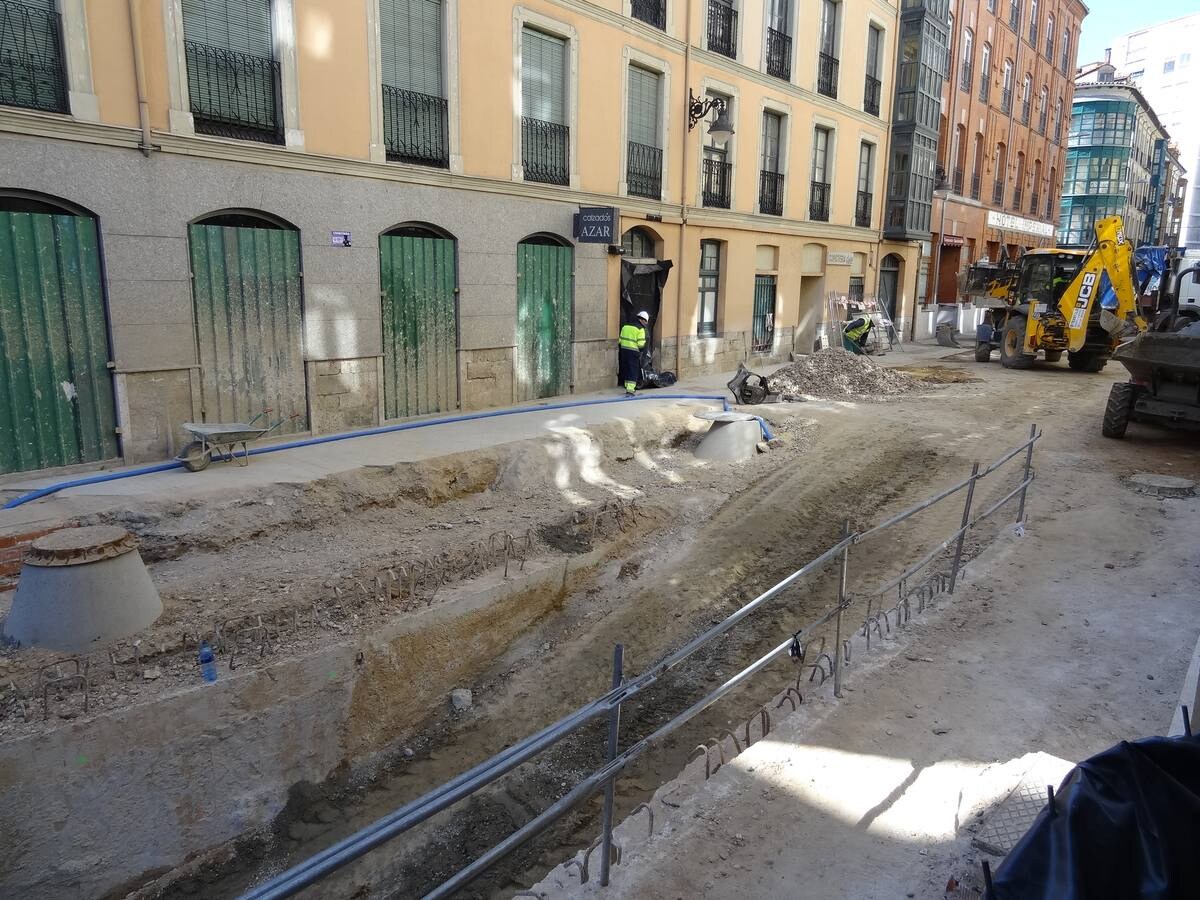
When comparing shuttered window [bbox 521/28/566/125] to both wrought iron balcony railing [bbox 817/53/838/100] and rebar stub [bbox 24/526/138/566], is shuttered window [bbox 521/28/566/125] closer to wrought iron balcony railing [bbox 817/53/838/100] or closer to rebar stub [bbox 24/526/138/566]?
wrought iron balcony railing [bbox 817/53/838/100]

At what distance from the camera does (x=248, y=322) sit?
32.3ft

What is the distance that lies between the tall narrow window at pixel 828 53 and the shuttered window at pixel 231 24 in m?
14.6

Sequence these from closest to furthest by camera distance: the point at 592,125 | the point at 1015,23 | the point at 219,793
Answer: the point at 219,793 → the point at 592,125 → the point at 1015,23

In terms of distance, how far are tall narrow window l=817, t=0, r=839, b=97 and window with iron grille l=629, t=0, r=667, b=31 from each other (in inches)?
254

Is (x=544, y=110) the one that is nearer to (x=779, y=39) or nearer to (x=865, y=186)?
(x=779, y=39)

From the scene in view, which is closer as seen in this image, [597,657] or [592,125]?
[597,657]

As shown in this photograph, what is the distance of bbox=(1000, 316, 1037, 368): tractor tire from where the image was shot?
20.0m

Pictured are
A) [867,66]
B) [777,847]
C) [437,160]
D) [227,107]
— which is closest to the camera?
[777,847]

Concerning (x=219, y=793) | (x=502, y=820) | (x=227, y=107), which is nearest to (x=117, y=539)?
(x=219, y=793)

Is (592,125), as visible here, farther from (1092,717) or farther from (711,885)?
(711,885)

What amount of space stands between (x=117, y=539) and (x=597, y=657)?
3.84 meters

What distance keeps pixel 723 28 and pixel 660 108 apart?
9.36 ft

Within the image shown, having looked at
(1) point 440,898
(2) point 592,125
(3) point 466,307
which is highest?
(2) point 592,125

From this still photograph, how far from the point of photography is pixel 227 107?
944cm
